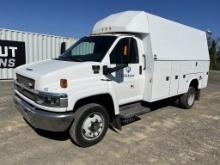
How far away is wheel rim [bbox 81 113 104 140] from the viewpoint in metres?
4.57

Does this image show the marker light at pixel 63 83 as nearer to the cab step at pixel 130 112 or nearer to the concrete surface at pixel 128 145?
the concrete surface at pixel 128 145

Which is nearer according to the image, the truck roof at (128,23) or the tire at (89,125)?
the tire at (89,125)

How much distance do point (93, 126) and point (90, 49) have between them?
174cm

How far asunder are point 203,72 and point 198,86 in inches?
22.9

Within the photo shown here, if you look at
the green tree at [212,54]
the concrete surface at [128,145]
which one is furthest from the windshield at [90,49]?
the green tree at [212,54]

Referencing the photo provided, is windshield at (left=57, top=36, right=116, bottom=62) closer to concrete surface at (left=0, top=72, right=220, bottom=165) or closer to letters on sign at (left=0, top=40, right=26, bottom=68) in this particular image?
concrete surface at (left=0, top=72, right=220, bottom=165)

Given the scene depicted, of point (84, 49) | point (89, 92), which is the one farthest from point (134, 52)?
point (89, 92)

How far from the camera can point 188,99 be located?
7941 millimetres

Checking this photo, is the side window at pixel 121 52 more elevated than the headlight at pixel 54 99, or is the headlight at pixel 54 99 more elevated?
the side window at pixel 121 52

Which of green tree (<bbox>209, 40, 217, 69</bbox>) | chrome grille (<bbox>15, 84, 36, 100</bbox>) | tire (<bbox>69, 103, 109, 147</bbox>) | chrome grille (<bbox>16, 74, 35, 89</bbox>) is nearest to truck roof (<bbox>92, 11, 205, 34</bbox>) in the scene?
tire (<bbox>69, 103, 109, 147</bbox>)

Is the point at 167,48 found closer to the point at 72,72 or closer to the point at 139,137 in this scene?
the point at 139,137

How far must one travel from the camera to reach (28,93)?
4.57 meters

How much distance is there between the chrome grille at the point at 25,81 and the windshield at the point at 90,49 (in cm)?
100

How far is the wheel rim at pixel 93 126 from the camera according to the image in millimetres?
4569
